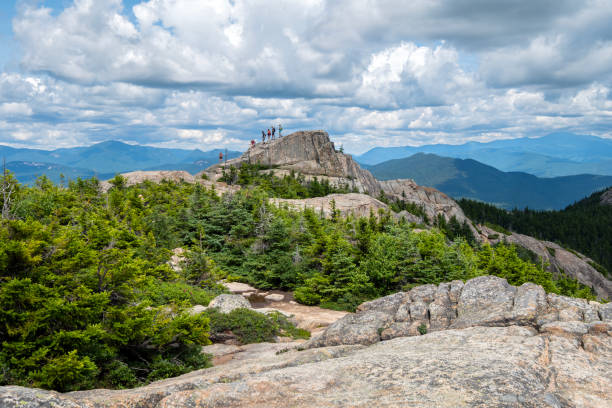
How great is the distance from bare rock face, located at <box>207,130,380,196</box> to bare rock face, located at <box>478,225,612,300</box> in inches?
1854

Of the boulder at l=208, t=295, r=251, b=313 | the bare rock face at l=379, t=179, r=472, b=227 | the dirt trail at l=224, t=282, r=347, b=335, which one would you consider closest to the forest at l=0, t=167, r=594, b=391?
the dirt trail at l=224, t=282, r=347, b=335

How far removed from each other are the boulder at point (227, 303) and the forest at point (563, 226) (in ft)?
471

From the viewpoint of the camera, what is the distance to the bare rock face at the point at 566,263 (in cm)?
9575

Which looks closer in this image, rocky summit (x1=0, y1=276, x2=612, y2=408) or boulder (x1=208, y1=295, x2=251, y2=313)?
rocky summit (x1=0, y1=276, x2=612, y2=408)

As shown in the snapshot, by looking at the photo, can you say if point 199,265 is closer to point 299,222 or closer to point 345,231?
point 299,222

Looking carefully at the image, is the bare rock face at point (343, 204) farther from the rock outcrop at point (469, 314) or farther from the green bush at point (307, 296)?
the rock outcrop at point (469, 314)

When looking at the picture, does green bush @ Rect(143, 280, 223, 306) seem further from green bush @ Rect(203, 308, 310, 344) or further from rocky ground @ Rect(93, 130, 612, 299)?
rocky ground @ Rect(93, 130, 612, 299)

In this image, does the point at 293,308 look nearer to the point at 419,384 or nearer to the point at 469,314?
the point at 469,314

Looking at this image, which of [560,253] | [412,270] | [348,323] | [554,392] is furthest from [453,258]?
[560,253]

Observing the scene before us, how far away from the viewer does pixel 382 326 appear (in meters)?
14.2

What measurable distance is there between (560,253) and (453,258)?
334ft

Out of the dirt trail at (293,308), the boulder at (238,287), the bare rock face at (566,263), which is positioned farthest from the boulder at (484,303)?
the bare rock face at (566,263)

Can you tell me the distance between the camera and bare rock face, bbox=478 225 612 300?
95.8m

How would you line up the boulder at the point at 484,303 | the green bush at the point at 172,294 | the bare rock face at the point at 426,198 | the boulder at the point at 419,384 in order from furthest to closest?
the bare rock face at the point at 426,198, the green bush at the point at 172,294, the boulder at the point at 484,303, the boulder at the point at 419,384
